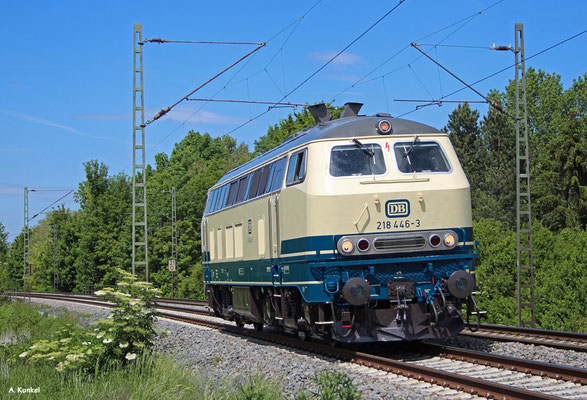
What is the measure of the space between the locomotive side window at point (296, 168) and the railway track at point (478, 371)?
314cm

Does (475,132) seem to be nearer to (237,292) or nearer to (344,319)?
(237,292)

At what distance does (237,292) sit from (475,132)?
2009 inches

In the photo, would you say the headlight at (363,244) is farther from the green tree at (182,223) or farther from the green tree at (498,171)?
the green tree at (498,171)

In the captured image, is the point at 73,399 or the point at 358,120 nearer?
the point at 73,399

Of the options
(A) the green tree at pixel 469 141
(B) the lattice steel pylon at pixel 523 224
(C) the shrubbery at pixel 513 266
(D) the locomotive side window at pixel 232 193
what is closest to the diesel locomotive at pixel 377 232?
(D) the locomotive side window at pixel 232 193

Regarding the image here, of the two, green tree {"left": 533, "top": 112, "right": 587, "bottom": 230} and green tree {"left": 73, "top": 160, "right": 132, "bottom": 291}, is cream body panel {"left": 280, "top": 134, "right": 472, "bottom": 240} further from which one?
green tree {"left": 73, "top": 160, "right": 132, "bottom": 291}

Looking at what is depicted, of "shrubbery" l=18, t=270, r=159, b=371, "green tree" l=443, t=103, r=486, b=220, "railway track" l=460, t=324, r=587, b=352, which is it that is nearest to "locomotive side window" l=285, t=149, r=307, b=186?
"shrubbery" l=18, t=270, r=159, b=371

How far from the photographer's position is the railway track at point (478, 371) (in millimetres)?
8680

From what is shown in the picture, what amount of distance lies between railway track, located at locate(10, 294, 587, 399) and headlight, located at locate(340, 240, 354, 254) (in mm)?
1753

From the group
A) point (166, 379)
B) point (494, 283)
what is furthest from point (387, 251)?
point (494, 283)

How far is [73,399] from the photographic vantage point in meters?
8.93

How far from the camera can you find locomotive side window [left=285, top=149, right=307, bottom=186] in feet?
42.2

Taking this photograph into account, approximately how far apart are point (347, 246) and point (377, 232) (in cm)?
61

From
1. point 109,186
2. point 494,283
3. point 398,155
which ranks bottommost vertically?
point 494,283
